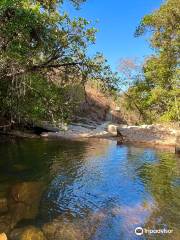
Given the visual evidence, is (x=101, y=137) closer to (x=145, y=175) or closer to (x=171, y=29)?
(x=171, y=29)

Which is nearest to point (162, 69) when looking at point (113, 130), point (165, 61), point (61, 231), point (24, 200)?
point (165, 61)

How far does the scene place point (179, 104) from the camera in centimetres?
3678

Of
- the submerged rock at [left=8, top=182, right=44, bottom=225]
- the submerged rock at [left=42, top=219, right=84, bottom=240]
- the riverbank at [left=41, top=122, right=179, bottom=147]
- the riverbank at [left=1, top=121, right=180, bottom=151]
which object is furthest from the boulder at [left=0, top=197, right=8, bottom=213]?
the riverbank at [left=41, top=122, right=179, bottom=147]

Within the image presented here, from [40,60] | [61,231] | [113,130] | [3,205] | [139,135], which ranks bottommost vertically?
[61,231]

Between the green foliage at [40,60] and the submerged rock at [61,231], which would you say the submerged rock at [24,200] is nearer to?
the submerged rock at [61,231]

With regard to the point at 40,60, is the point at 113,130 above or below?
below

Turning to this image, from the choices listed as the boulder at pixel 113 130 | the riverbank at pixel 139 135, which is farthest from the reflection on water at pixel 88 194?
the boulder at pixel 113 130

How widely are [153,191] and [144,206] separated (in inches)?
103

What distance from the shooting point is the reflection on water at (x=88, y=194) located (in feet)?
37.5

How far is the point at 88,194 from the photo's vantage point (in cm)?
1538

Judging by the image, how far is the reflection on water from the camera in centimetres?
1144

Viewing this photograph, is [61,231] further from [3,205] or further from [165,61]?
[165,61]

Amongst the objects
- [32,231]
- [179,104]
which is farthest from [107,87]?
[179,104]

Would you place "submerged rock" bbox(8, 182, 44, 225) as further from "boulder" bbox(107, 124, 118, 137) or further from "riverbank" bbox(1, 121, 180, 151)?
"boulder" bbox(107, 124, 118, 137)
